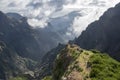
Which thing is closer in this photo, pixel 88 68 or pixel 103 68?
pixel 103 68

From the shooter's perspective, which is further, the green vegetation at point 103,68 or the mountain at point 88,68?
the mountain at point 88,68

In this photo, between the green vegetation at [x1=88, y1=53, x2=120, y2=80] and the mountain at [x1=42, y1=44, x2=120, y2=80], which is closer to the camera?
the green vegetation at [x1=88, y1=53, x2=120, y2=80]

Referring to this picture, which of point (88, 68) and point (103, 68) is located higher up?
point (88, 68)

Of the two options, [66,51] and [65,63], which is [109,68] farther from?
[66,51]

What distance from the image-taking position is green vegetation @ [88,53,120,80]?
59.0 m

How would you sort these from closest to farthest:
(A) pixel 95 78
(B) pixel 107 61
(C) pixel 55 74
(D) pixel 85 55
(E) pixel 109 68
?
(A) pixel 95 78 → (E) pixel 109 68 → (B) pixel 107 61 → (D) pixel 85 55 → (C) pixel 55 74

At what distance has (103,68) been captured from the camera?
6275cm

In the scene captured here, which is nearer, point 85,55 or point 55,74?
point 85,55

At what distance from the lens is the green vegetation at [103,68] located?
59031 millimetres

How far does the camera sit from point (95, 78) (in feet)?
192

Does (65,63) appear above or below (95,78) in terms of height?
above

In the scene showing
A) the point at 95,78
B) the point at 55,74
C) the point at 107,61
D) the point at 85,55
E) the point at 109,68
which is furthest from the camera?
the point at 55,74

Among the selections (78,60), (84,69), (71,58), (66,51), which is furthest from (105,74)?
(66,51)

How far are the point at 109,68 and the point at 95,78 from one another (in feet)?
19.3
